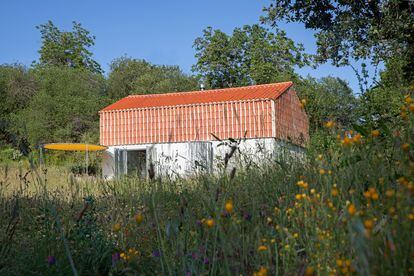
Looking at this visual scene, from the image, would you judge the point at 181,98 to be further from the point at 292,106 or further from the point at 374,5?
the point at 374,5

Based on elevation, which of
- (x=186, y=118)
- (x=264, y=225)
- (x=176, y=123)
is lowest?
(x=264, y=225)

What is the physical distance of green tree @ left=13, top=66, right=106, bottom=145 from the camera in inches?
1585

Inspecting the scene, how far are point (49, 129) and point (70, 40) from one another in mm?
21027

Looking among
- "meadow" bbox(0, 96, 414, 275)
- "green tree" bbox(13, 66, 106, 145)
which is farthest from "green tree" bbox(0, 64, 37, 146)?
"meadow" bbox(0, 96, 414, 275)

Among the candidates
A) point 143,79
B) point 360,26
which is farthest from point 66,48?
point 360,26

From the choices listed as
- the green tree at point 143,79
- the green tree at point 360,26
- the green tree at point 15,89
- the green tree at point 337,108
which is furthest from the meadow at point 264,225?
the green tree at point 143,79

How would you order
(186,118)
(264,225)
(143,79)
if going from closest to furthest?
(264,225)
(186,118)
(143,79)

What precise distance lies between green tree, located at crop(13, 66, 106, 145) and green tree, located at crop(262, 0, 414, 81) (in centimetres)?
2884

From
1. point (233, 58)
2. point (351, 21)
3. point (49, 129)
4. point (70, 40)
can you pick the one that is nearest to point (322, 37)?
point (351, 21)

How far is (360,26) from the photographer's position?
1170 cm

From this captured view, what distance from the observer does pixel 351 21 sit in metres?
11.5

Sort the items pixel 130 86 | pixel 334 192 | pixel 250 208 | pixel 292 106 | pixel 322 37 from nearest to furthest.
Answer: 1. pixel 334 192
2. pixel 250 208
3. pixel 322 37
4. pixel 292 106
5. pixel 130 86

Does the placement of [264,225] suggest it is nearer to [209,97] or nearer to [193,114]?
[193,114]

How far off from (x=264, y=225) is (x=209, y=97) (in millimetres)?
29856
